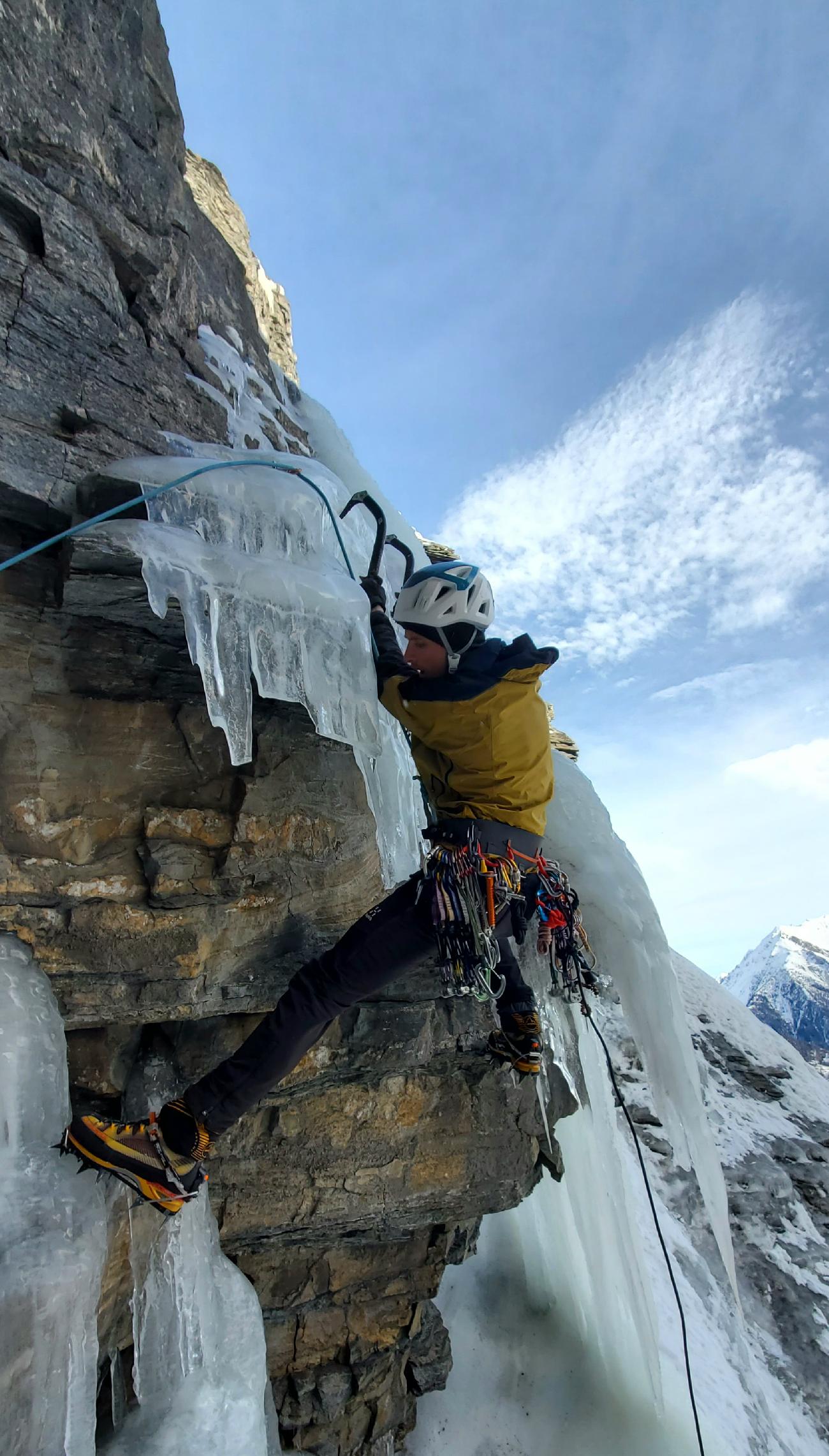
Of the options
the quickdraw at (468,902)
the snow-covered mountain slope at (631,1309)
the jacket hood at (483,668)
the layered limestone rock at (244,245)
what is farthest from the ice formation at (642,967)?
the layered limestone rock at (244,245)

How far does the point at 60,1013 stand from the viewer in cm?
340

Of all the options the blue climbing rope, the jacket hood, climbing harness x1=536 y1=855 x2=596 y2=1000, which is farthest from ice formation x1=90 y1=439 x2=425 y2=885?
climbing harness x1=536 y1=855 x2=596 y2=1000

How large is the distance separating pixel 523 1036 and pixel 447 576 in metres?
2.73

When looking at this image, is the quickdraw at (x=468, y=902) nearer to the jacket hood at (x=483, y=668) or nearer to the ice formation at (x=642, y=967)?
the jacket hood at (x=483, y=668)

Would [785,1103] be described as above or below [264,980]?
below

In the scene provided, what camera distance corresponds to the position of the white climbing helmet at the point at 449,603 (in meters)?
3.13

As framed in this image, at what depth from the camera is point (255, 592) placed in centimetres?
309

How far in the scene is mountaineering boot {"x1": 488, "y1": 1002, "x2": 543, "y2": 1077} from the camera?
416 centimetres

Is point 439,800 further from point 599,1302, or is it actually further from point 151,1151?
point 599,1302

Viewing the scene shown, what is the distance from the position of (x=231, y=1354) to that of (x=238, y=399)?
6323 millimetres

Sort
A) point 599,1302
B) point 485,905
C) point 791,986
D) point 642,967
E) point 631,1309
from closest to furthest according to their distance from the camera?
point 485,905 < point 642,967 < point 631,1309 < point 599,1302 < point 791,986

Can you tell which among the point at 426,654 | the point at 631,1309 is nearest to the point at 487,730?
the point at 426,654

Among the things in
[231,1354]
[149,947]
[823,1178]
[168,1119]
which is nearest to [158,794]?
[149,947]

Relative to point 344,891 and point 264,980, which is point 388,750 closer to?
point 344,891
